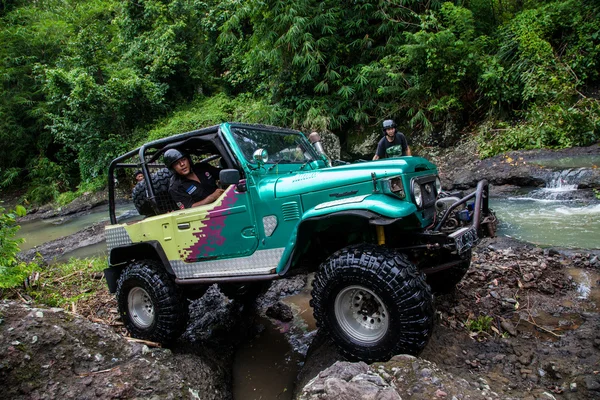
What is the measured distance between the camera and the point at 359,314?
2.74 metres

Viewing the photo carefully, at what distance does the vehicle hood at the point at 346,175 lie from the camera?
2.70m

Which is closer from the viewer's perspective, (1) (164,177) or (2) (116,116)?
(1) (164,177)

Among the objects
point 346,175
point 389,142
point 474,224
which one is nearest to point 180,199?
point 346,175

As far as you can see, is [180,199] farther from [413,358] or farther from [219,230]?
[413,358]

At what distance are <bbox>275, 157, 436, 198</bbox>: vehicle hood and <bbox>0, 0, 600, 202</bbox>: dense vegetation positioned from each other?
854 cm

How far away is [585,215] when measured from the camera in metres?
6.54

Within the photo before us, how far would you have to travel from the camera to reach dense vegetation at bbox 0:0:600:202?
10219 millimetres

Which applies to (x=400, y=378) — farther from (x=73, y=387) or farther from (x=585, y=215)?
(x=585, y=215)

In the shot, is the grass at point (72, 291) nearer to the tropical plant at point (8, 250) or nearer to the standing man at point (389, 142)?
the tropical plant at point (8, 250)

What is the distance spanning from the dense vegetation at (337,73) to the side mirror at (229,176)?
30.5 feet

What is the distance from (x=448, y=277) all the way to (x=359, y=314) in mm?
1387

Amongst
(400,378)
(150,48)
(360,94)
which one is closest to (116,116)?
(150,48)

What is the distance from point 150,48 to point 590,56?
57.5 ft

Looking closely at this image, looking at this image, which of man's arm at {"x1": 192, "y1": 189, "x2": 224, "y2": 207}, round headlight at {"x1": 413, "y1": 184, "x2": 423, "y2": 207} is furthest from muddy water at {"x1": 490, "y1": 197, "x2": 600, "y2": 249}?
man's arm at {"x1": 192, "y1": 189, "x2": 224, "y2": 207}
